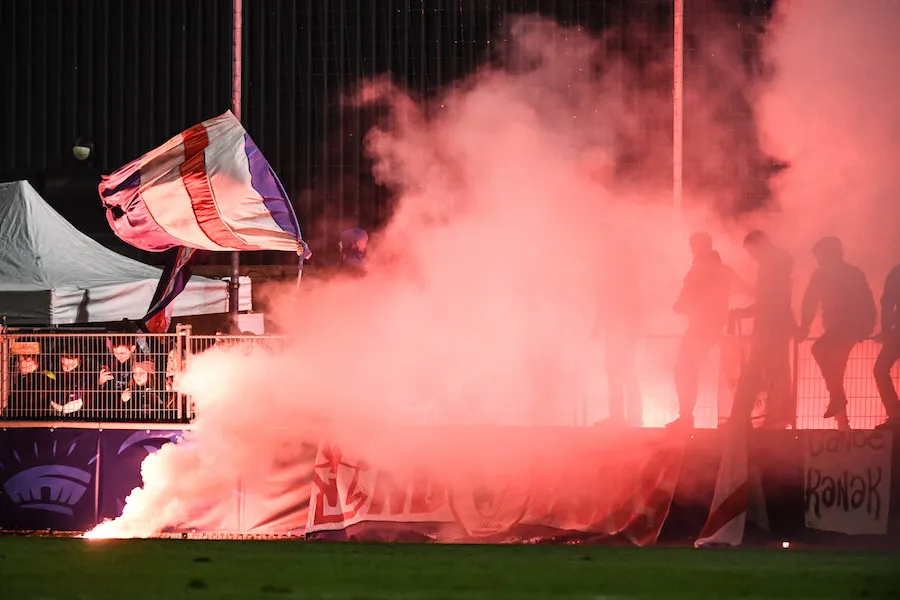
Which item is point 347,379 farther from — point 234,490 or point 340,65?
point 340,65

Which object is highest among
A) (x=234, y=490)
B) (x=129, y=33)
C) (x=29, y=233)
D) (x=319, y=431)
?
(x=129, y=33)

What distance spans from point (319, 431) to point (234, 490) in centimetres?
86

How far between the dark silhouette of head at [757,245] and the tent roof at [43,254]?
276 inches

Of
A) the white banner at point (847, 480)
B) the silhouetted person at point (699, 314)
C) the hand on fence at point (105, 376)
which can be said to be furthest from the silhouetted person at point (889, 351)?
the hand on fence at point (105, 376)

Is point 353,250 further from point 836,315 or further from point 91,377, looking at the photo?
point 836,315

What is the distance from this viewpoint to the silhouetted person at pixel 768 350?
7633 mm

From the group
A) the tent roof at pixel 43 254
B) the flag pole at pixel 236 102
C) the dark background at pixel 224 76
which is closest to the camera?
the tent roof at pixel 43 254

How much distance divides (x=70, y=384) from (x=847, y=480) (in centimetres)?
626

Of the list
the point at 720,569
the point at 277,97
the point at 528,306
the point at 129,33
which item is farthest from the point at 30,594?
the point at 129,33

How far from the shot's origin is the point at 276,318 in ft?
52.2

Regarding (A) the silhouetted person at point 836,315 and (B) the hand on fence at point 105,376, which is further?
(B) the hand on fence at point 105,376

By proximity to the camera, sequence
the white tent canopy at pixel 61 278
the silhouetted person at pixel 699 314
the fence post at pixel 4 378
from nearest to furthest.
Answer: the silhouetted person at pixel 699 314
the fence post at pixel 4 378
the white tent canopy at pixel 61 278

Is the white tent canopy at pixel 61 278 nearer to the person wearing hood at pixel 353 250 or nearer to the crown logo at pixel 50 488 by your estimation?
the crown logo at pixel 50 488

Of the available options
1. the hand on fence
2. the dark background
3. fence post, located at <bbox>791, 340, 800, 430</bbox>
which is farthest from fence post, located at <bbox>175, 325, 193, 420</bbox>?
the dark background
